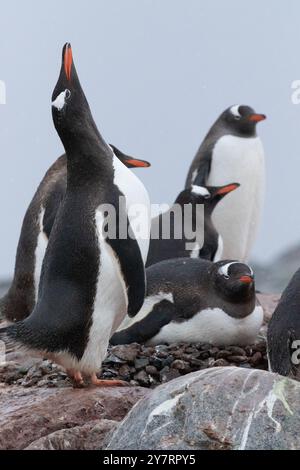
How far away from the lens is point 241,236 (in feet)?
32.7

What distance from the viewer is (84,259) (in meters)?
5.20

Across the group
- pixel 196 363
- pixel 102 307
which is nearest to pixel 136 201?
pixel 102 307

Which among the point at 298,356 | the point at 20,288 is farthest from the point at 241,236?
the point at 298,356

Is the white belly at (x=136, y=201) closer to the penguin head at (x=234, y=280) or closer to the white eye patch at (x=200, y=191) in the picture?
the penguin head at (x=234, y=280)

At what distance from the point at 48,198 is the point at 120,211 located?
2.03 metres

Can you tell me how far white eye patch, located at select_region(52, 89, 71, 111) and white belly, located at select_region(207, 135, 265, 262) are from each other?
4.56 metres

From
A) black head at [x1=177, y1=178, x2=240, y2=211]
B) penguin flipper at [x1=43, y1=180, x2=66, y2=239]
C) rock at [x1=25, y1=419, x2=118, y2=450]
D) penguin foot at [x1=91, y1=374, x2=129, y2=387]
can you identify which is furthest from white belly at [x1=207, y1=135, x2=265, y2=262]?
rock at [x1=25, y1=419, x2=118, y2=450]

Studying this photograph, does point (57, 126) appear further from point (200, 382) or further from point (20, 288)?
point (20, 288)

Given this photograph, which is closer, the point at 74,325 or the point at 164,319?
the point at 74,325

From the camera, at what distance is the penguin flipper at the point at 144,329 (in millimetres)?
6488

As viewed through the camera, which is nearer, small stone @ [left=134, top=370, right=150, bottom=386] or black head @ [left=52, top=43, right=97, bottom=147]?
black head @ [left=52, top=43, right=97, bottom=147]

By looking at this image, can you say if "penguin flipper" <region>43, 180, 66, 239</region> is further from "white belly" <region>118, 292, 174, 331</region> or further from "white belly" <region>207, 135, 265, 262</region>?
"white belly" <region>207, 135, 265, 262</region>

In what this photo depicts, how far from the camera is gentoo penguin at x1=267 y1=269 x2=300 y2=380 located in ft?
17.6
